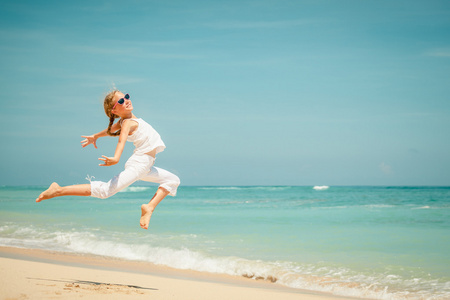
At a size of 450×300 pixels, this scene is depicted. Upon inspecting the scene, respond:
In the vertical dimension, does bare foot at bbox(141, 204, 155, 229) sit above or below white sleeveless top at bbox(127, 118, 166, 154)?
below

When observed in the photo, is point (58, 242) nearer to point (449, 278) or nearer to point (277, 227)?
point (277, 227)

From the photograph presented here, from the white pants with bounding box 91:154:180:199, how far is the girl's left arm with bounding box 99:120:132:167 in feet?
0.94

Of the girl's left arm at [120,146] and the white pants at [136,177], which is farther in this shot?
the white pants at [136,177]

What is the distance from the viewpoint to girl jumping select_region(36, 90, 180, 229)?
16.1 ft

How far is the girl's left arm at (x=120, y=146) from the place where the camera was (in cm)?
464

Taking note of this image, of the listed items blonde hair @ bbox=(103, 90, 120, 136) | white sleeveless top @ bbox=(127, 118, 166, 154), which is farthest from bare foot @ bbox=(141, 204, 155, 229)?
blonde hair @ bbox=(103, 90, 120, 136)

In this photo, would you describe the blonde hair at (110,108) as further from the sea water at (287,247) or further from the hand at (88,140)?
the sea water at (287,247)

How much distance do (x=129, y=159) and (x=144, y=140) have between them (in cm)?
28

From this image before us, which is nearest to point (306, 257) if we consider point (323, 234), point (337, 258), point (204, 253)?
point (337, 258)

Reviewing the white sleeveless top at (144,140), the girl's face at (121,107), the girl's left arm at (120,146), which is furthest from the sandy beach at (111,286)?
the girl's face at (121,107)

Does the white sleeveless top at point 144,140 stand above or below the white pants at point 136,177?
above

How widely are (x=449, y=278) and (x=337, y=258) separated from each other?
218 cm

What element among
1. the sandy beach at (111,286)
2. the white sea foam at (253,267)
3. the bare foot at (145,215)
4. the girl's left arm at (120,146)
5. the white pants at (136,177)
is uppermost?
the girl's left arm at (120,146)

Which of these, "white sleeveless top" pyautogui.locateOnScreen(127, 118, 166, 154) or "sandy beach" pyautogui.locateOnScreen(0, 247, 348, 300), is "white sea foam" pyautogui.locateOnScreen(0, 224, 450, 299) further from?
"white sleeveless top" pyautogui.locateOnScreen(127, 118, 166, 154)
